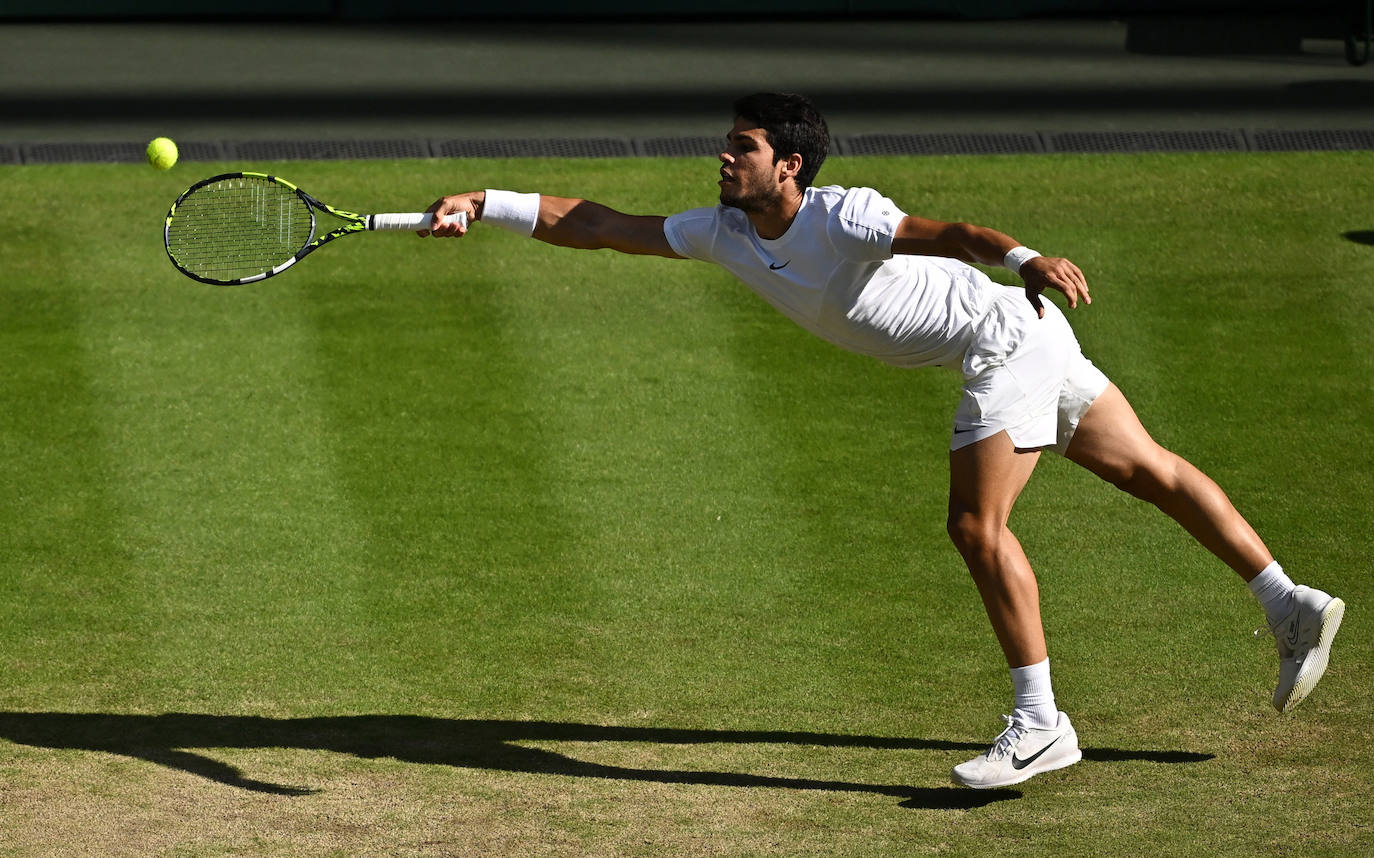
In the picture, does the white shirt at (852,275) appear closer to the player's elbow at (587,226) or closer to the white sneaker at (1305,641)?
the player's elbow at (587,226)

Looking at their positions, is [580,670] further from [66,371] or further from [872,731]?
[66,371]

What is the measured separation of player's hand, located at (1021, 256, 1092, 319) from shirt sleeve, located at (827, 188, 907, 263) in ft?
1.31

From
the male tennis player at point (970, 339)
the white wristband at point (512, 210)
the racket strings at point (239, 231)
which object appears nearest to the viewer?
the male tennis player at point (970, 339)

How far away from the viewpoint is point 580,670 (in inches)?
249

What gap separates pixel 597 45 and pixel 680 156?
3.56m

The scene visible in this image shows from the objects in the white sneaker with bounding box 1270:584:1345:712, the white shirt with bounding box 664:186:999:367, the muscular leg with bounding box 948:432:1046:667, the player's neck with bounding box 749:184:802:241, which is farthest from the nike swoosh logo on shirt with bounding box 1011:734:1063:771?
the player's neck with bounding box 749:184:802:241

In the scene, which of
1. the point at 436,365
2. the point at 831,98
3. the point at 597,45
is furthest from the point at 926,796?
the point at 597,45

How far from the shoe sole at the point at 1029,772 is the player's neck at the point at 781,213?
1577 millimetres

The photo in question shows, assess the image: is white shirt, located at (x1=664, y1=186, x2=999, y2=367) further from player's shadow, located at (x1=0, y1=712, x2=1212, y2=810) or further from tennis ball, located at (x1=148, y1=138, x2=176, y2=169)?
tennis ball, located at (x1=148, y1=138, x2=176, y2=169)

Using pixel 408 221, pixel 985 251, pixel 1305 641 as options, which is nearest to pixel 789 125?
pixel 985 251

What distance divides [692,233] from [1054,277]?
1.13 m

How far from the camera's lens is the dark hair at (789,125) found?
5402mm

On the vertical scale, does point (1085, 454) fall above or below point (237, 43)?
above

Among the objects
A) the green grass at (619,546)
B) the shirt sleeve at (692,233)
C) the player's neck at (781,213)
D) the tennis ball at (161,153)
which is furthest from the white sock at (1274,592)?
the tennis ball at (161,153)
